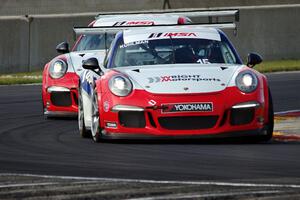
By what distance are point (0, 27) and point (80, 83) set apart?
42.9 feet

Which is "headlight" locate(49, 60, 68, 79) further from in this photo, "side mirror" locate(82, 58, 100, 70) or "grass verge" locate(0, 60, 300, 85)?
"grass verge" locate(0, 60, 300, 85)

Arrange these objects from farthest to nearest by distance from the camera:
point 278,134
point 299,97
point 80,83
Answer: point 299,97
point 80,83
point 278,134

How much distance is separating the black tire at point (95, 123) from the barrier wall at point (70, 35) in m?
14.2

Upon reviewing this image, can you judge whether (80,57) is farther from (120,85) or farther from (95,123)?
(120,85)

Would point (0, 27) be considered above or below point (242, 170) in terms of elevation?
below

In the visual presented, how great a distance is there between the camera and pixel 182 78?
1286 cm

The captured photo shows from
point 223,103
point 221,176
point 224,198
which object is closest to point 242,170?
point 221,176

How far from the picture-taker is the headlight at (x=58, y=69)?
17.0 m

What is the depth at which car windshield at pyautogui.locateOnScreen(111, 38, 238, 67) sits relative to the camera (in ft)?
45.4

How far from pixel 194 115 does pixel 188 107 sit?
0.32 feet

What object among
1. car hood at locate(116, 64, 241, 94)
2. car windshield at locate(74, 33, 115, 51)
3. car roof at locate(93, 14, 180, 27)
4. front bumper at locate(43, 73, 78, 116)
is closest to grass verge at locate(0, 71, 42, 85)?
car roof at locate(93, 14, 180, 27)

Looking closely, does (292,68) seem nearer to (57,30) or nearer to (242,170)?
(57,30)

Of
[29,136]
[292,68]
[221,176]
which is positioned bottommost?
[292,68]

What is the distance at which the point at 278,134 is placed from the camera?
44.7 feet
